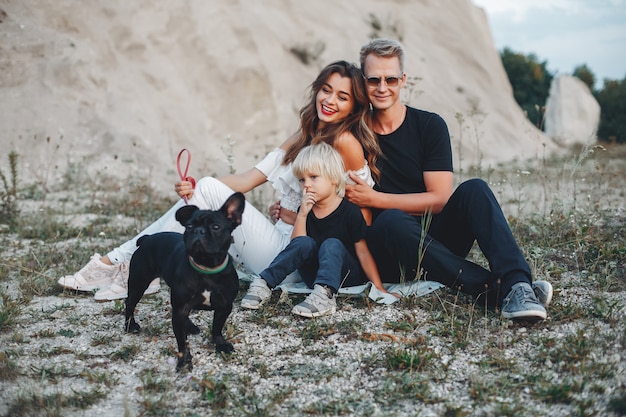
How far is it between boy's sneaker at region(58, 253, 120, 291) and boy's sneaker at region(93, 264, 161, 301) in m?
0.06

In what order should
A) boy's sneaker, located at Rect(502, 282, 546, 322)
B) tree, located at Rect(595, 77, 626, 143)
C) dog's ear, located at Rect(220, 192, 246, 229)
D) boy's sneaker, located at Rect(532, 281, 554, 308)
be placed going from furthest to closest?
tree, located at Rect(595, 77, 626, 143)
boy's sneaker, located at Rect(532, 281, 554, 308)
boy's sneaker, located at Rect(502, 282, 546, 322)
dog's ear, located at Rect(220, 192, 246, 229)

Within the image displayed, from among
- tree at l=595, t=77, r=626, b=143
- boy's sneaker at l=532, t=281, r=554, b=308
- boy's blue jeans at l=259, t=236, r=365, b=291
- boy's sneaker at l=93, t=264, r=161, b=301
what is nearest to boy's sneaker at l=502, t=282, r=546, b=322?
boy's sneaker at l=532, t=281, r=554, b=308

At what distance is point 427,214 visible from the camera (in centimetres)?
393

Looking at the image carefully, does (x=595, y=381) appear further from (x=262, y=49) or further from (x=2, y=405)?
(x=262, y=49)

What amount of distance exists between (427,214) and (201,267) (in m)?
1.77

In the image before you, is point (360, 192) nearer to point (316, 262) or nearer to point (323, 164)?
point (323, 164)

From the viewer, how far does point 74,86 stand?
952 cm

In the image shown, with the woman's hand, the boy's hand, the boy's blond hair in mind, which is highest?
the boy's blond hair

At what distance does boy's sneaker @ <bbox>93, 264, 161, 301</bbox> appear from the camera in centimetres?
405

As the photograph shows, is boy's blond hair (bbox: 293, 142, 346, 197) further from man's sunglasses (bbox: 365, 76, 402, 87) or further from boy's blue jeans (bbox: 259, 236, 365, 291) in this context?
man's sunglasses (bbox: 365, 76, 402, 87)

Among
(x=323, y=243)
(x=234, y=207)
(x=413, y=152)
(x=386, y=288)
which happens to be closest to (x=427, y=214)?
(x=413, y=152)

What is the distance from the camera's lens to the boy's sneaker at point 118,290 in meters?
4.05

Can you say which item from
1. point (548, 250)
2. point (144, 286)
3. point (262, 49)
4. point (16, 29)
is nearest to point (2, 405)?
point (144, 286)

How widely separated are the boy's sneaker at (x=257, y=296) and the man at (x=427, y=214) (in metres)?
0.77
